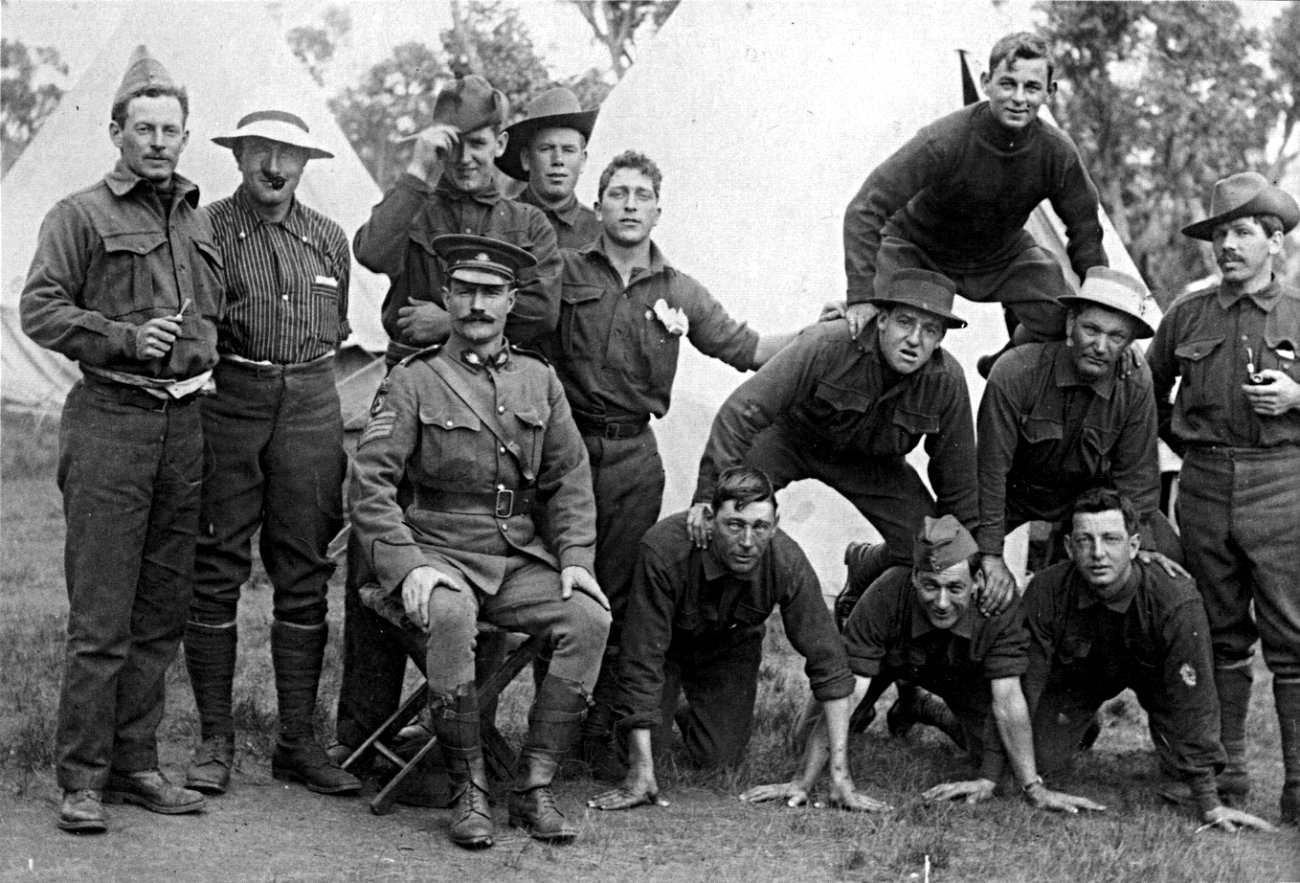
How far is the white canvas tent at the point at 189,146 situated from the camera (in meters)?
12.6

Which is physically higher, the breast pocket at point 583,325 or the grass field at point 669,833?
the breast pocket at point 583,325

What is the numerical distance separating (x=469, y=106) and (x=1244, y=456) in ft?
9.76

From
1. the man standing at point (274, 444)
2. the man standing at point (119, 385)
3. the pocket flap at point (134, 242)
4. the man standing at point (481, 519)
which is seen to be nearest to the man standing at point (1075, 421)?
the man standing at point (481, 519)

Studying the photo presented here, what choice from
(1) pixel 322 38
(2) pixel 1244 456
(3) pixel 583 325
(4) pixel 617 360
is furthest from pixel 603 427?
(1) pixel 322 38

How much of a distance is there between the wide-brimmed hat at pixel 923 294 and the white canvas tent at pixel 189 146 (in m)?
7.08

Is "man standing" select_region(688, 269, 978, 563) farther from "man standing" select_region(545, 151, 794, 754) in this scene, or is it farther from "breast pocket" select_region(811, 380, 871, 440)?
"man standing" select_region(545, 151, 794, 754)

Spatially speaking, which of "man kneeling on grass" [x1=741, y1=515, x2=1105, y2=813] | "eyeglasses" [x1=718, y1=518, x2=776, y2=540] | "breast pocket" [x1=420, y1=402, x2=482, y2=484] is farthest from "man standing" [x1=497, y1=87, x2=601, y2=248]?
"man kneeling on grass" [x1=741, y1=515, x2=1105, y2=813]

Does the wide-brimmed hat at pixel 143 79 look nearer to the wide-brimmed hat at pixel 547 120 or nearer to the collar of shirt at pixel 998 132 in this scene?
the wide-brimmed hat at pixel 547 120

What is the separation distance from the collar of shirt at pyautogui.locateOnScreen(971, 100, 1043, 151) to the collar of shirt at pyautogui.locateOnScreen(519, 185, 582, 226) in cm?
154

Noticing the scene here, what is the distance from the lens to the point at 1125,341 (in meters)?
5.19

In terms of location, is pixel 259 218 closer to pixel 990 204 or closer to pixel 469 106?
pixel 469 106

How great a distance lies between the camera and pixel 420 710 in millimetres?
5078

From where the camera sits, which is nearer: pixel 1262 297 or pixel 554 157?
pixel 1262 297

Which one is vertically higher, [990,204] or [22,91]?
[22,91]
